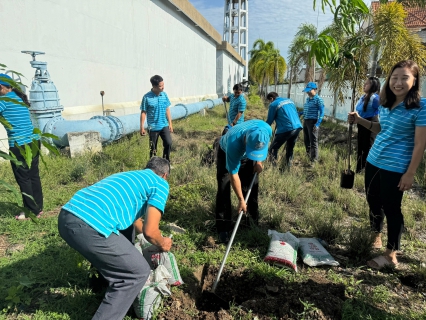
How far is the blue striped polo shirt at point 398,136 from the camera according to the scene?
234 cm

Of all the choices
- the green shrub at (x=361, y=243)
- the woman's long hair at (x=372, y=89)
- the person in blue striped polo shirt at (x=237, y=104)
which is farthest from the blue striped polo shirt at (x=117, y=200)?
the person in blue striped polo shirt at (x=237, y=104)

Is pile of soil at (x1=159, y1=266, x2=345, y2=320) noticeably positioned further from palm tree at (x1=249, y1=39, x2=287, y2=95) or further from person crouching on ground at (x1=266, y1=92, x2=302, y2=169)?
palm tree at (x1=249, y1=39, x2=287, y2=95)

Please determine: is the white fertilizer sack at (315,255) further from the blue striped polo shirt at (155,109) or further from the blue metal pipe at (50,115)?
the blue metal pipe at (50,115)

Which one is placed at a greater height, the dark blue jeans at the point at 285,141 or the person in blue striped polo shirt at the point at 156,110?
the person in blue striped polo shirt at the point at 156,110

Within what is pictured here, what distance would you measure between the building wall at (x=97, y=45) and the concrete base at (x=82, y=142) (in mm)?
1475

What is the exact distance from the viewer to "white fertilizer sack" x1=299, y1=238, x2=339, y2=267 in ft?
9.05

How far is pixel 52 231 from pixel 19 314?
4.05 feet

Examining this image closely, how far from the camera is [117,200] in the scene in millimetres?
1851

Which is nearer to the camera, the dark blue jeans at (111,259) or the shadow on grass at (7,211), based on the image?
the dark blue jeans at (111,259)

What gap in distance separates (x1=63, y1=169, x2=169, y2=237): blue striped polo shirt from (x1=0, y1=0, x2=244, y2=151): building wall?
4954mm

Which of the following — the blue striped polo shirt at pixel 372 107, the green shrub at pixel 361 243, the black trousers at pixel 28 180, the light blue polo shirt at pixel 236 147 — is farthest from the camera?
the blue striped polo shirt at pixel 372 107

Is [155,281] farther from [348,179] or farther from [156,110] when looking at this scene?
[156,110]

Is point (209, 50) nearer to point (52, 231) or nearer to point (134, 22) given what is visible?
point (134, 22)

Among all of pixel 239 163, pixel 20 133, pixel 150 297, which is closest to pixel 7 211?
pixel 20 133
